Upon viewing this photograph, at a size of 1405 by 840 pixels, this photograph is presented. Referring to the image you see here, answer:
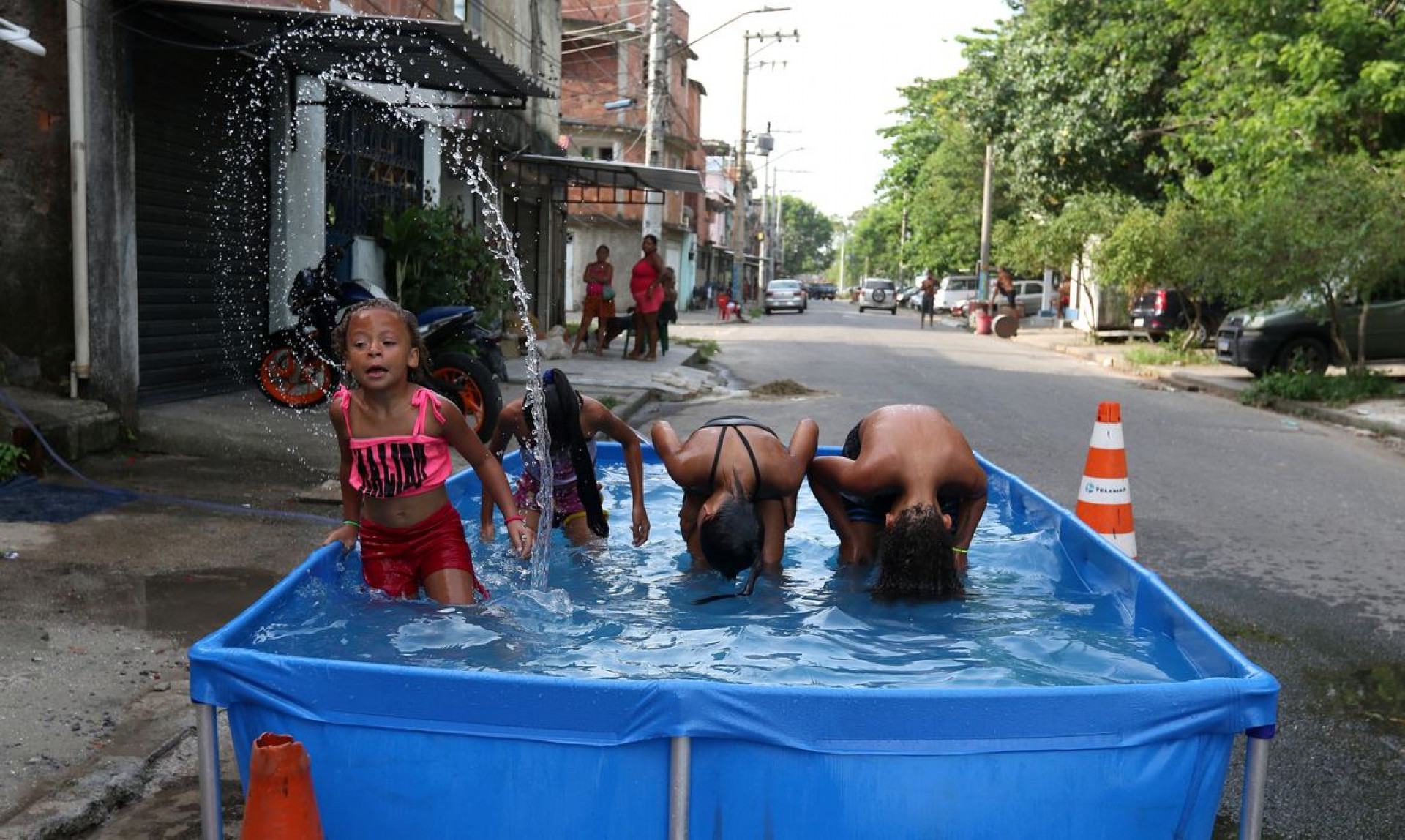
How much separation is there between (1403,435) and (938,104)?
40.9 meters

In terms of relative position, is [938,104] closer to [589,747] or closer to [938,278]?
[938,278]

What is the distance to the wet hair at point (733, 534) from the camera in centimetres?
468

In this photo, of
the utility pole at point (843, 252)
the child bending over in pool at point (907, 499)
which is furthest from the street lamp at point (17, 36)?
the utility pole at point (843, 252)

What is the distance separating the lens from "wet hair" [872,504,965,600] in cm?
457

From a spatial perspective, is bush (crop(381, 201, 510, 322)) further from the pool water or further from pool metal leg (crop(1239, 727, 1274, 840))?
pool metal leg (crop(1239, 727, 1274, 840))

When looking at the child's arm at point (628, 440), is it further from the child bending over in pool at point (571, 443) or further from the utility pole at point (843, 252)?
the utility pole at point (843, 252)

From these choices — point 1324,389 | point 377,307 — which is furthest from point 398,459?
point 1324,389

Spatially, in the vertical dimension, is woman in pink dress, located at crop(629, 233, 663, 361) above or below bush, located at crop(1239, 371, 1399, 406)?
above

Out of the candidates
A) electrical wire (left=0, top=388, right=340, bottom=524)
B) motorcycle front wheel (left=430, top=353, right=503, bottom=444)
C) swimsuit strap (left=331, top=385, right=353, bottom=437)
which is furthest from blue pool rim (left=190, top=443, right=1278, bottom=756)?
motorcycle front wheel (left=430, top=353, right=503, bottom=444)

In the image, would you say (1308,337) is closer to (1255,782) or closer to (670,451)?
(670,451)

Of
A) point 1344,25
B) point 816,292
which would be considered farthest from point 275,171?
point 816,292

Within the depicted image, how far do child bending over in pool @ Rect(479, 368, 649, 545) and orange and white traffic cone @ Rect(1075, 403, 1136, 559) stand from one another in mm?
2234

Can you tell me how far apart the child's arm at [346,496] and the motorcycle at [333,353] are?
473cm

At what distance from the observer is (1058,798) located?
9.12 feet
